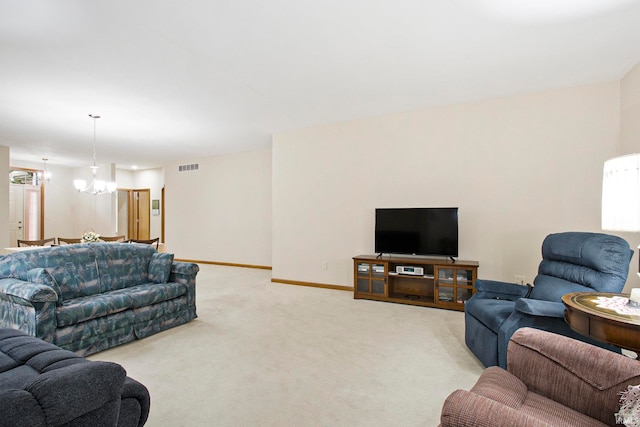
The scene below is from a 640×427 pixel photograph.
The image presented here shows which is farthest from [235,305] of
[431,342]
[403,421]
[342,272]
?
[403,421]

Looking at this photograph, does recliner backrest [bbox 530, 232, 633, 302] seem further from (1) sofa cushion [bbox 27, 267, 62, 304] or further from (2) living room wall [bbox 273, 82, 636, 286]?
(1) sofa cushion [bbox 27, 267, 62, 304]

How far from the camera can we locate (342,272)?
533cm

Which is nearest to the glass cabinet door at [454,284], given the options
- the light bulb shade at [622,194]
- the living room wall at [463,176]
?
the living room wall at [463,176]

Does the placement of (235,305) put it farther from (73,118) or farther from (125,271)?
(73,118)

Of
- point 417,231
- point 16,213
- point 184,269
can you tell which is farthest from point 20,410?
point 16,213

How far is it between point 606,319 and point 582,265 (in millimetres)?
1060

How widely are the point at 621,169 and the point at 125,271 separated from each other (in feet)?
14.4

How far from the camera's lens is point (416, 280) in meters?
4.64

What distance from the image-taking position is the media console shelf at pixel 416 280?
416 cm

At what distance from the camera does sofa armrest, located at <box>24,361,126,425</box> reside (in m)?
1.05

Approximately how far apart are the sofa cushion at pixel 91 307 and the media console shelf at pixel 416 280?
2970mm

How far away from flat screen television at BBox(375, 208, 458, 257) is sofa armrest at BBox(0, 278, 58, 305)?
3766 millimetres

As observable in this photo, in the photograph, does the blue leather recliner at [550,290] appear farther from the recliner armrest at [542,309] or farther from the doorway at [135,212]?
the doorway at [135,212]

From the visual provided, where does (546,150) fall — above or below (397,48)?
below
